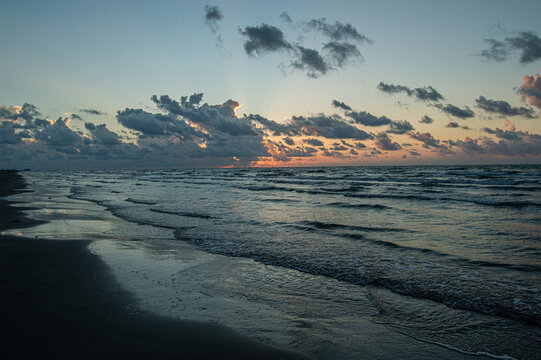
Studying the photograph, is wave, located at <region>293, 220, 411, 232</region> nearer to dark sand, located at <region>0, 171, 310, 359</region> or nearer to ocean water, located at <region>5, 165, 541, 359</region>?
ocean water, located at <region>5, 165, 541, 359</region>

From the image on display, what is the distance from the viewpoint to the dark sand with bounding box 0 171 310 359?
11.5 feet

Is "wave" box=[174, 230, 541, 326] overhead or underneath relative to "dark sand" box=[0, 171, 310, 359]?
underneath

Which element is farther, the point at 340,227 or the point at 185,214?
the point at 185,214

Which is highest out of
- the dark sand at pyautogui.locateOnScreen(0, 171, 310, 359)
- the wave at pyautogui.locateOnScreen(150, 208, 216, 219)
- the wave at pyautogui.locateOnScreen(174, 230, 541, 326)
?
the dark sand at pyautogui.locateOnScreen(0, 171, 310, 359)

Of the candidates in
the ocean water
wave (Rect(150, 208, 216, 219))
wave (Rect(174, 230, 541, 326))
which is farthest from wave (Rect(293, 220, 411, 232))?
wave (Rect(150, 208, 216, 219))

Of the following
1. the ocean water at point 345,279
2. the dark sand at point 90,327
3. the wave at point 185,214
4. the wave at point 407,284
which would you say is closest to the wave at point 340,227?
the ocean water at point 345,279

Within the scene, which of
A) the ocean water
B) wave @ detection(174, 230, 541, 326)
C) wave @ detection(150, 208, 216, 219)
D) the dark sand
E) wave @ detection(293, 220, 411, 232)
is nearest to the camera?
the dark sand

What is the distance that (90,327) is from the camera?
4023 millimetres

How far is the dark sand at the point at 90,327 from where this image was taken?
138 inches

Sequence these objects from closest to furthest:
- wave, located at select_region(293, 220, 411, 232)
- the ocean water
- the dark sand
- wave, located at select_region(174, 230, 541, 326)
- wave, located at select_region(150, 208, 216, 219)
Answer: the dark sand, the ocean water, wave, located at select_region(174, 230, 541, 326), wave, located at select_region(293, 220, 411, 232), wave, located at select_region(150, 208, 216, 219)

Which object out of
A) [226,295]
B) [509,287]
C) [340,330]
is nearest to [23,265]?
[226,295]

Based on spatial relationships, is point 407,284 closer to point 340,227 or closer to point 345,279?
point 345,279

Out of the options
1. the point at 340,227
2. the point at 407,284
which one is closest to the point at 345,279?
the point at 407,284

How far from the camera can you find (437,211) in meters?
16.4
